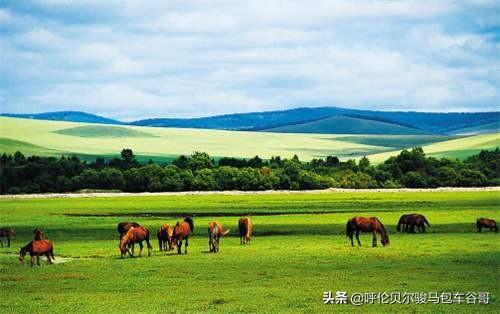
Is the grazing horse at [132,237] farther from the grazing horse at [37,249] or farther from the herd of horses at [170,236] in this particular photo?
the grazing horse at [37,249]

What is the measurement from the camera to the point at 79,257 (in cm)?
3625

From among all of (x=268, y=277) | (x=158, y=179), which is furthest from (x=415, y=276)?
(x=158, y=179)

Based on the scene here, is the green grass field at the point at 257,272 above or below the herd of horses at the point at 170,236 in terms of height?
below

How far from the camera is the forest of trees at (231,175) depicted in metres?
117

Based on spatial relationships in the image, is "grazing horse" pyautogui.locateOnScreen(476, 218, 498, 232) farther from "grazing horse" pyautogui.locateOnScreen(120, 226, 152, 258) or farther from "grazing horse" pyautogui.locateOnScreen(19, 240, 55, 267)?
"grazing horse" pyautogui.locateOnScreen(19, 240, 55, 267)

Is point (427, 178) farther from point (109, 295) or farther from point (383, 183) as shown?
point (109, 295)

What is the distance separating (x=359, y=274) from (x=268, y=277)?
2.70m

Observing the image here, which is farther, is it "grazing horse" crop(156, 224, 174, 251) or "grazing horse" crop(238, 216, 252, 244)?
"grazing horse" crop(238, 216, 252, 244)

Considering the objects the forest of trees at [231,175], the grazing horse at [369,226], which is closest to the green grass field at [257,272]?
the grazing horse at [369,226]

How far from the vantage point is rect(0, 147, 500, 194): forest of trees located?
117 meters

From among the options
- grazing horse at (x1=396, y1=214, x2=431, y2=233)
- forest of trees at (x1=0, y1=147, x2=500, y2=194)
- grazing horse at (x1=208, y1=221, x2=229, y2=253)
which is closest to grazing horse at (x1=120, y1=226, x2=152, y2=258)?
grazing horse at (x1=208, y1=221, x2=229, y2=253)

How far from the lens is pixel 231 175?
384 ft

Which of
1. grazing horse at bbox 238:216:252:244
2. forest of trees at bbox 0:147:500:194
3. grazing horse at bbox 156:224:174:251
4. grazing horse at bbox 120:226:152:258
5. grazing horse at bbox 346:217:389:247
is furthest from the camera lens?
forest of trees at bbox 0:147:500:194

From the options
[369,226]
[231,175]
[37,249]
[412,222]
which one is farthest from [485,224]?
[231,175]
